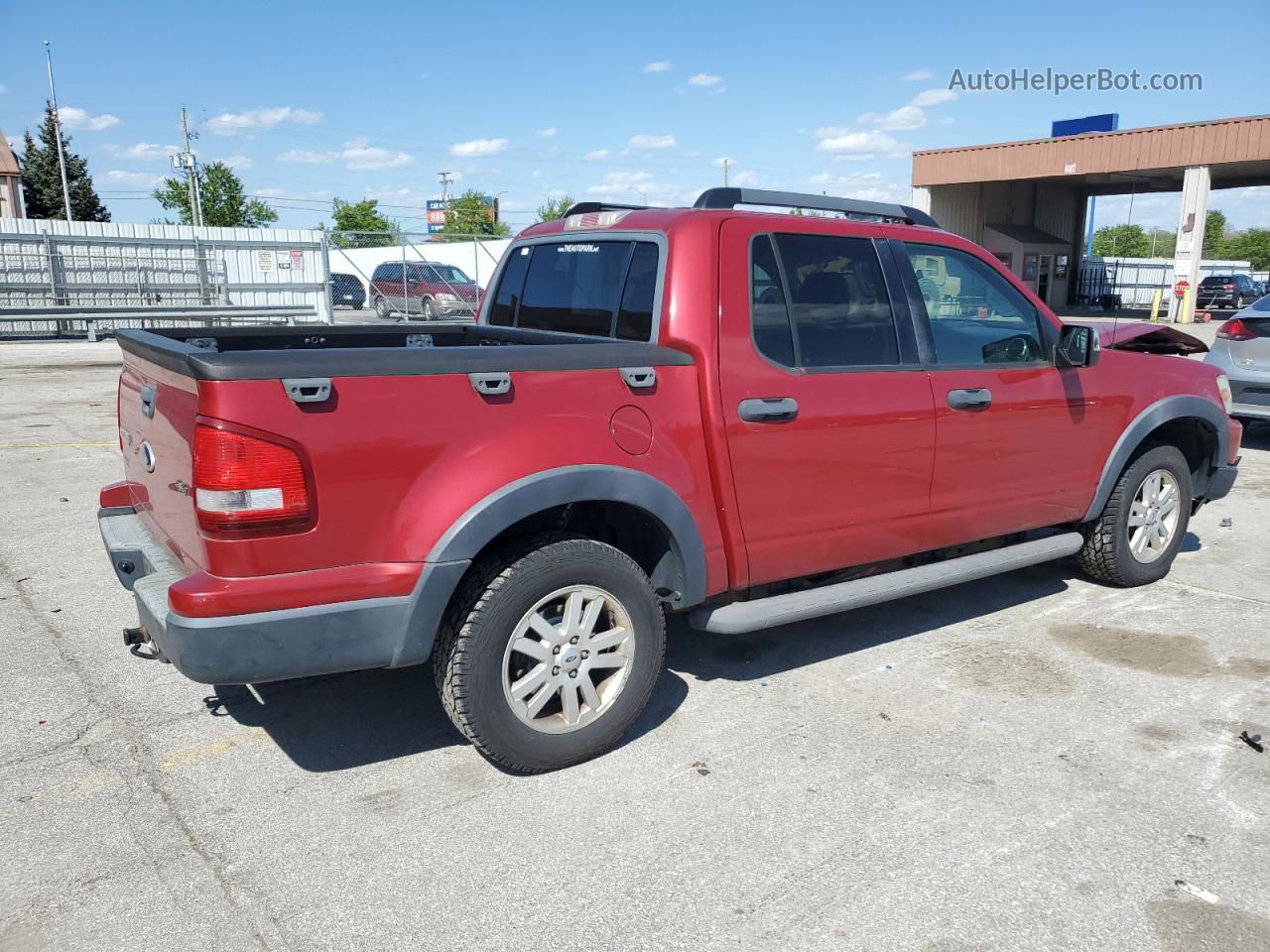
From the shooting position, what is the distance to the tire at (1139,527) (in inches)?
207

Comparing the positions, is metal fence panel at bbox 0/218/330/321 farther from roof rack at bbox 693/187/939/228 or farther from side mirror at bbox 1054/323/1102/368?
side mirror at bbox 1054/323/1102/368

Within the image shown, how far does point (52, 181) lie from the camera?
176ft

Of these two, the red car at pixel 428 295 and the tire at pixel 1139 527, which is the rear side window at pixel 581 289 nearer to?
the tire at pixel 1139 527

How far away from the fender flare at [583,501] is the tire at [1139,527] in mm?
2734

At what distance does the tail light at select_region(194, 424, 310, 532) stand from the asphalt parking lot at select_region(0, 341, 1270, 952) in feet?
3.31

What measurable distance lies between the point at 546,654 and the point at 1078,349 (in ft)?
9.78

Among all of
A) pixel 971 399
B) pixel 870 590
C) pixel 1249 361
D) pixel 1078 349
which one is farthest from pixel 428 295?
pixel 870 590

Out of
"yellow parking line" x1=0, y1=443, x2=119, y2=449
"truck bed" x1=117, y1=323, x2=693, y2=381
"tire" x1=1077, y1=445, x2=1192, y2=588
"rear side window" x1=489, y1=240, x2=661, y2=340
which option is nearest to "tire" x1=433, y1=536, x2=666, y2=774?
"truck bed" x1=117, y1=323, x2=693, y2=381

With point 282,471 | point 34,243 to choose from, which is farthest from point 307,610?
point 34,243

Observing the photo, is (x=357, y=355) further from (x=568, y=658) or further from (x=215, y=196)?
(x=215, y=196)

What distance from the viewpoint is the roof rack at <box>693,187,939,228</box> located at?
13.2ft

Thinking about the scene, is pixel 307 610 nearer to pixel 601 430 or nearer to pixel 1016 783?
pixel 601 430

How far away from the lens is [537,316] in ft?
15.1

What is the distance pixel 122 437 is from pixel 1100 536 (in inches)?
187
